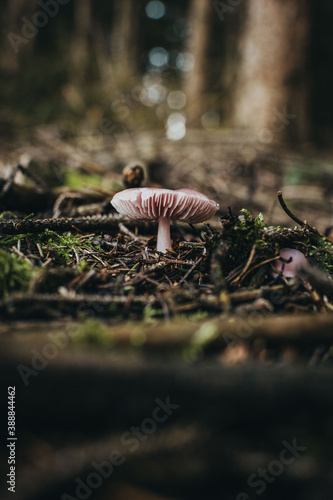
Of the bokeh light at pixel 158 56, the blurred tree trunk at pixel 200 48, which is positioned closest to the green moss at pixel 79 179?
the blurred tree trunk at pixel 200 48

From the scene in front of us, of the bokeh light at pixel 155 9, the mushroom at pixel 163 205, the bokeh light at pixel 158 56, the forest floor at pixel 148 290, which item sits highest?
the bokeh light at pixel 155 9

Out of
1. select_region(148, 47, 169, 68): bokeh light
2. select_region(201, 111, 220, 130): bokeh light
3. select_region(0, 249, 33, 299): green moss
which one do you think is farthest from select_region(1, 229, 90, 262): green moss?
select_region(148, 47, 169, 68): bokeh light

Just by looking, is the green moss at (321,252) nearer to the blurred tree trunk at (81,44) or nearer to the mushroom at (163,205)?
the mushroom at (163,205)

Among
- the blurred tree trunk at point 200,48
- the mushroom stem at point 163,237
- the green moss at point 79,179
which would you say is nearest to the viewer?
the mushroom stem at point 163,237

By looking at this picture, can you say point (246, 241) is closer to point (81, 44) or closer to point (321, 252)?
point (321, 252)

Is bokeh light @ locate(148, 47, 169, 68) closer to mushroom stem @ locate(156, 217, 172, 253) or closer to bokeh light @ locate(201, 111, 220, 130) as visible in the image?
bokeh light @ locate(201, 111, 220, 130)

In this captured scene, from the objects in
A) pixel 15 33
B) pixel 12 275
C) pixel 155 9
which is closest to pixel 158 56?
pixel 155 9
